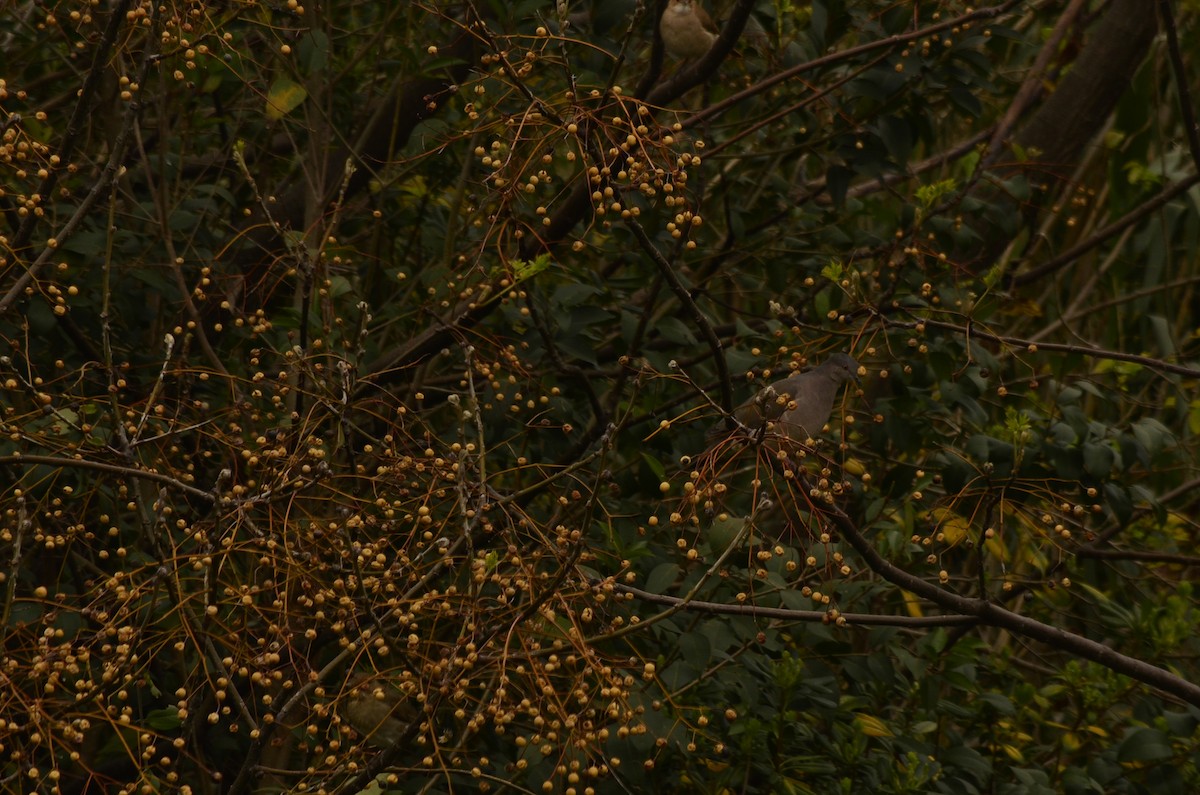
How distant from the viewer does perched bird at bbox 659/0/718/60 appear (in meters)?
3.33

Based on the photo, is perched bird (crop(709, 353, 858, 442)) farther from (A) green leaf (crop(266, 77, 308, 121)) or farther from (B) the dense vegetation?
(A) green leaf (crop(266, 77, 308, 121))

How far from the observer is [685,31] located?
132 inches

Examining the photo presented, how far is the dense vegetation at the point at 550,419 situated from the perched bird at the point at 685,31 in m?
0.10

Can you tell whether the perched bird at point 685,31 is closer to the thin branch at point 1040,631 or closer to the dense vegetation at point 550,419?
the dense vegetation at point 550,419

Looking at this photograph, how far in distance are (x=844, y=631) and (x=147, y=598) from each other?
83.0 inches

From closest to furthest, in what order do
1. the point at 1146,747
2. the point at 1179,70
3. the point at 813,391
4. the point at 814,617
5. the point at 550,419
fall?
the point at 814,617 < the point at 1179,70 < the point at 813,391 < the point at 1146,747 < the point at 550,419

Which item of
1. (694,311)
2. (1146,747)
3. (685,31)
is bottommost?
(1146,747)

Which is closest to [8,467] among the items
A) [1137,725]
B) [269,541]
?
[269,541]

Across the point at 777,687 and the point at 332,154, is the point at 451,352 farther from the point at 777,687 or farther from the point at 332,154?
the point at 777,687

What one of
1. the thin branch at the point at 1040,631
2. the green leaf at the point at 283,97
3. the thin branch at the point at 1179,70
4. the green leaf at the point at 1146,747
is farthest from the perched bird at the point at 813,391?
the green leaf at the point at 283,97

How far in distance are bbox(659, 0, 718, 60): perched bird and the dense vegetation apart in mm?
95

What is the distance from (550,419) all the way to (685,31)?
100 cm

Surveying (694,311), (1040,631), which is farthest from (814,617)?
(694,311)

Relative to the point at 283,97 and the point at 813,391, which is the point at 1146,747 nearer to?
the point at 813,391
